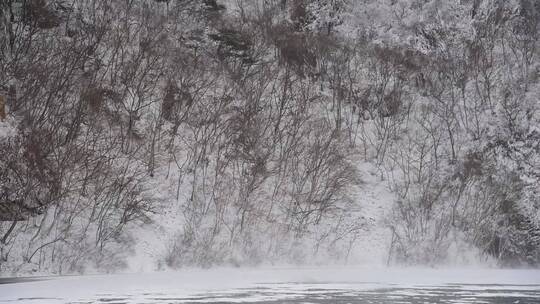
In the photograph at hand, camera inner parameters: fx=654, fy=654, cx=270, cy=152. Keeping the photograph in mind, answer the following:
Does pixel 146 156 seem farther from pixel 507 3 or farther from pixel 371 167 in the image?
pixel 507 3

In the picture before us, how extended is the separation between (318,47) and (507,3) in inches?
484

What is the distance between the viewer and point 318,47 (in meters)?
37.1

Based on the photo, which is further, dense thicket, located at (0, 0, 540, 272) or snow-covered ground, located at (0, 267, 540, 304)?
dense thicket, located at (0, 0, 540, 272)

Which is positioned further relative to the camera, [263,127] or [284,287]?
[263,127]

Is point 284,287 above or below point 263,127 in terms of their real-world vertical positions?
below

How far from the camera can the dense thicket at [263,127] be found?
80.3 ft

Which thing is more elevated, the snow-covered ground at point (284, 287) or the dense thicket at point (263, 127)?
the dense thicket at point (263, 127)

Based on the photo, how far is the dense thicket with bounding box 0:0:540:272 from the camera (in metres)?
24.5

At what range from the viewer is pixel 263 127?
31.7 m

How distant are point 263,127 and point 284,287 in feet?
45.3

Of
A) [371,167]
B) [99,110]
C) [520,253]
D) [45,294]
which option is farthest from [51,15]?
[520,253]

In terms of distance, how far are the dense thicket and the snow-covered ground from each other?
7.98 feet

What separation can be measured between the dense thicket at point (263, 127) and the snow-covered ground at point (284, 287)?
243 cm

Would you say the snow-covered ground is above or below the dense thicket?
below
